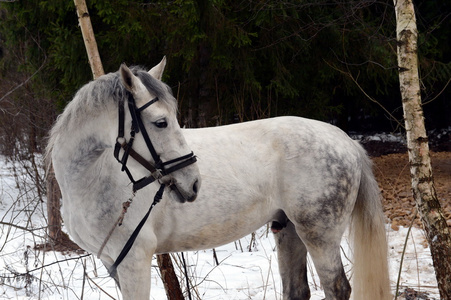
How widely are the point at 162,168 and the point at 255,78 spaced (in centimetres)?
598

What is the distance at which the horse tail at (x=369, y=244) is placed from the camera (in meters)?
3.39

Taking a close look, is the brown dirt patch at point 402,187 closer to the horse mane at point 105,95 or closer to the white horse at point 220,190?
the white horse at point 220,190

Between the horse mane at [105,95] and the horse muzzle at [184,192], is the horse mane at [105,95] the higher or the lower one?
the higher one

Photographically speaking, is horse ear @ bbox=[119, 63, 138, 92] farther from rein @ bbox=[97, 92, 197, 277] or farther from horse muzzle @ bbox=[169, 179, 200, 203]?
horse muzzle @ bbox=[169, 179, 200, 203]

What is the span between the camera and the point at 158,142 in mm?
2574

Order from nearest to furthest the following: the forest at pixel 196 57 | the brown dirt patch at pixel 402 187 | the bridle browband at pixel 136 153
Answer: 1. the bridle browband at pixel 136 153
2. the brown dirt patch at pixel 402 187
3. the forest at pixel 196 57

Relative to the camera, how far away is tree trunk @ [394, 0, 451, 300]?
11.7ft

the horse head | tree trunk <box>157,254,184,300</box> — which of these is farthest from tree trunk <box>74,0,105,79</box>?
tree trunk <box>157,254,184,300</box>

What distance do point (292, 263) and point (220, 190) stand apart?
1018mm

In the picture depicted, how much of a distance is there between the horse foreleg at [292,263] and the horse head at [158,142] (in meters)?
1.32

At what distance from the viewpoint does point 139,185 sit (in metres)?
2.64

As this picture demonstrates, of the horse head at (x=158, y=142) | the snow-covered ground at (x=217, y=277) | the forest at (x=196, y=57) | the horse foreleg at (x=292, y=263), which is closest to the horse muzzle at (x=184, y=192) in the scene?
the horse head at (x=158, y=142)

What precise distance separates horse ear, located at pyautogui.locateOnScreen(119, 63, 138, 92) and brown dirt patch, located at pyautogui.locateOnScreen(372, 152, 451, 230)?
364cm

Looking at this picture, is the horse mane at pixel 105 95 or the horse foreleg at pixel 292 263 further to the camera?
the horse foreleg at pixel 292 263
